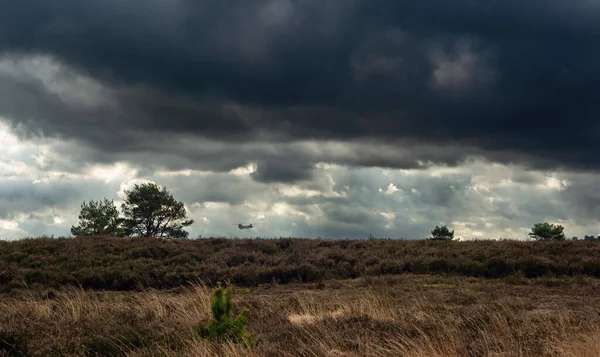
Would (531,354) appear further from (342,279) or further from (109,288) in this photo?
(109,288)

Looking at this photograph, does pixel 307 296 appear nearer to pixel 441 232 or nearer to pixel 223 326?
pixel 223 326

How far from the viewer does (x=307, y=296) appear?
18609mm

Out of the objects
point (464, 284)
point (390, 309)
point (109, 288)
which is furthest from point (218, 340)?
point (109, 288)

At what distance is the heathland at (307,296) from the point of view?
32.6 ft

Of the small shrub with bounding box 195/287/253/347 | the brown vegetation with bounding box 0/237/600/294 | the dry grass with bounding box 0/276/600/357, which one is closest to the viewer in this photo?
the dry grass with bounding box 0/276/600/357

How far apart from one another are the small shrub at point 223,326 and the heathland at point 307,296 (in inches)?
10.9

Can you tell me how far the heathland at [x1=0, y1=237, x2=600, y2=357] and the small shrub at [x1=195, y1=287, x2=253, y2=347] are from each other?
28 centimetres

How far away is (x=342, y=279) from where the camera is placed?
90.3 feet

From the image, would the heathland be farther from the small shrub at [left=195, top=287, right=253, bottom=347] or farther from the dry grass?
the small shrub at [left=195, top=287, right=253, bottom=347]

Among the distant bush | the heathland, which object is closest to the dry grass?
the heathland

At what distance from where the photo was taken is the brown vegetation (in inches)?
1052

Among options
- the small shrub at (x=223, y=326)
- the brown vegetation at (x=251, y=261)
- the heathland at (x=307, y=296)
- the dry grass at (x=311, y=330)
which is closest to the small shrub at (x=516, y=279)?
the heathland at (x=307, y=296)

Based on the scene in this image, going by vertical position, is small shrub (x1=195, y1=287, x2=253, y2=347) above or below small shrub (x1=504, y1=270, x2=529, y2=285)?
below

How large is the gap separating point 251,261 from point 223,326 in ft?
69.7
